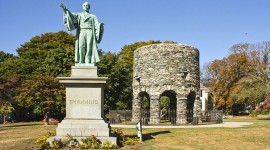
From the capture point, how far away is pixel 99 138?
11.8 metres

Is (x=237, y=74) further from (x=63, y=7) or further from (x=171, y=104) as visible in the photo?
(x=63, y=7)

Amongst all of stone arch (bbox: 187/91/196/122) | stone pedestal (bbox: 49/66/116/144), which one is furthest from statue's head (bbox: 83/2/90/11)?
stone arch (bbox: 187/91/196/122)

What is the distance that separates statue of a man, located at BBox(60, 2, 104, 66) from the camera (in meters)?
12.9

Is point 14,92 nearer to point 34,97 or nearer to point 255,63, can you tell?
point 34,97

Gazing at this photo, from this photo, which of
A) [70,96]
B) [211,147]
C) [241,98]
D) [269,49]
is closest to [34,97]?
[70,96]

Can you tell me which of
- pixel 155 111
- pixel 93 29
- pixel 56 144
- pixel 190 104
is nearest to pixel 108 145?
pixel 56 144

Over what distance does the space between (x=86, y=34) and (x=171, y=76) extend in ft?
60.0

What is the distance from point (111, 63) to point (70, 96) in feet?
86.2

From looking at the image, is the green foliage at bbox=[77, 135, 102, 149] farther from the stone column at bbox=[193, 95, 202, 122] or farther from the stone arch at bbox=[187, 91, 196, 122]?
the stone arch at bbox=[187, 91, 196, 122]

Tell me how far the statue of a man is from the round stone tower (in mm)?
18034

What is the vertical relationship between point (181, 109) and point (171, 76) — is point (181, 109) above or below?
below

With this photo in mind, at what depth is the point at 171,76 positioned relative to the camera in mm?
30469

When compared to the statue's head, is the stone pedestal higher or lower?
lower

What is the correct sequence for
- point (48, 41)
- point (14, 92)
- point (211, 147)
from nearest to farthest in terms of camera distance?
point (211, 147) < point (14, 92) < point (48, 41)
